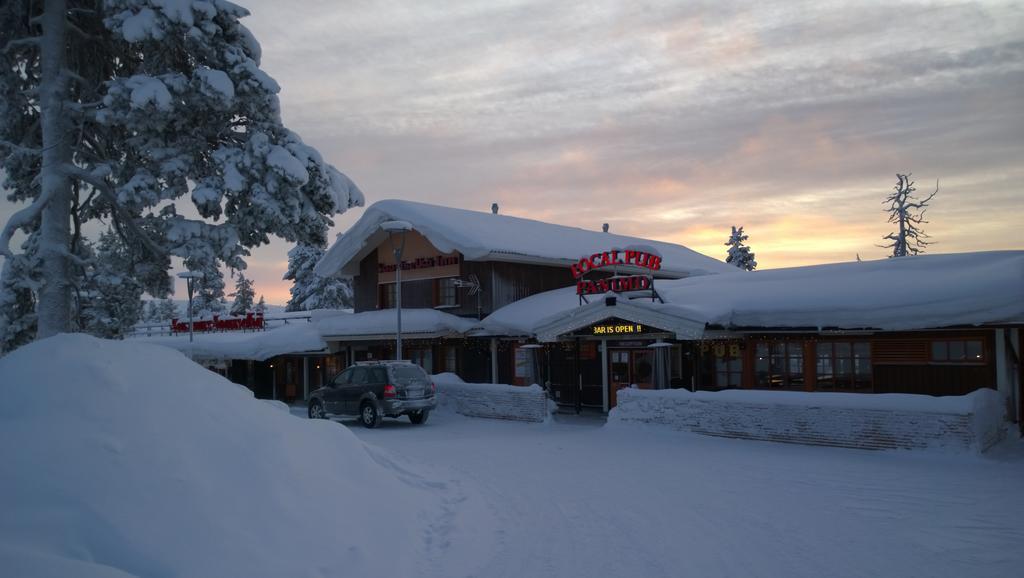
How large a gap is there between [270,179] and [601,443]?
10.2 m

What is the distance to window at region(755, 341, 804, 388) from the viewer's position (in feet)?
69.4

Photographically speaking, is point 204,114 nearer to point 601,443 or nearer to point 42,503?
point 601,443

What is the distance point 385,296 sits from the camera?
33156mm

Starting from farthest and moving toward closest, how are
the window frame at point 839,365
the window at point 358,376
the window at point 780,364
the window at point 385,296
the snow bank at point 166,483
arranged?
1. the window at point 385,296
2. the window at point 358,376
3. the window at point 780,364
4. the window frame at point 839,365
5. the snow bank at point 166,483

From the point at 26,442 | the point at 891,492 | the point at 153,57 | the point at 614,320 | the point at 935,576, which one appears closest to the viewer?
the point at 26,442

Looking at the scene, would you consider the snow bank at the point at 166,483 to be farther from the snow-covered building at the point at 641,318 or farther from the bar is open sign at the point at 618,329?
the snow-covered building at the point at 641,318

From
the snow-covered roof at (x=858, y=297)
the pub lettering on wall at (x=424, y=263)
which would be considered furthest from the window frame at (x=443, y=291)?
the snow-covered roof at (x=858, y=297)

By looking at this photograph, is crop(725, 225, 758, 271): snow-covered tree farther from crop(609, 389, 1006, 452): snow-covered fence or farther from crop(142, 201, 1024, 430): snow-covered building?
crop(609, 389, 1006, 452): snow-covered fence

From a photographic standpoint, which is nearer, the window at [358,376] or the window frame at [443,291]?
the window at [358,376]

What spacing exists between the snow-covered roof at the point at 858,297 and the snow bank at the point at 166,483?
530 inches

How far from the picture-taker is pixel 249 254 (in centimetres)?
1905

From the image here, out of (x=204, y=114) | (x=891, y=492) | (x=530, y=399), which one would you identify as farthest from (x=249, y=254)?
(x=891, y=492)

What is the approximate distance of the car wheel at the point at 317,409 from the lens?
2358 centimetres

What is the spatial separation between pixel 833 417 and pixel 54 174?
61.6ft
